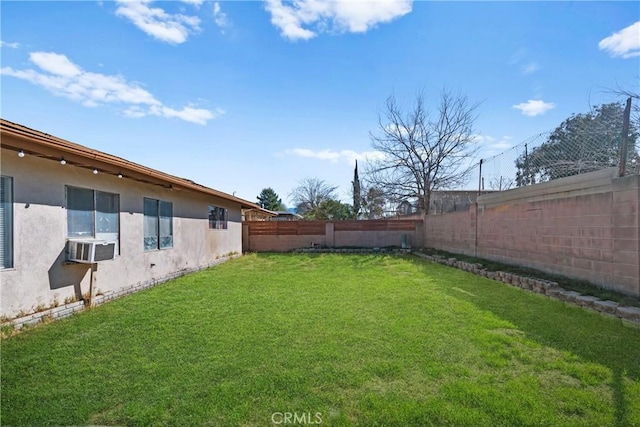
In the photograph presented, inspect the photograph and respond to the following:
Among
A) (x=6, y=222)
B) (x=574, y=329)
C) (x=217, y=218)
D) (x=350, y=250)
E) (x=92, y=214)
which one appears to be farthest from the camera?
(x=350, y=250)

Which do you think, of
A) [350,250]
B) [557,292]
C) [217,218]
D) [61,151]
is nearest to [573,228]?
[557,292]

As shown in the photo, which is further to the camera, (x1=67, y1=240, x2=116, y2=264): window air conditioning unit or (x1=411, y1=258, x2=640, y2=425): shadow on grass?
(x1=67, y1=240, x2=116, y2=264): window air conditioning unit

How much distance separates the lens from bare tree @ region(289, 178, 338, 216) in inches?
1391

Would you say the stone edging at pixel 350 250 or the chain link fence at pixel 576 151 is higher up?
the chain link fence at pixel 576 151

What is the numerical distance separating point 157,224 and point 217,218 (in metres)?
4.27

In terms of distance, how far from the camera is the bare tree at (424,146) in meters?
18.3

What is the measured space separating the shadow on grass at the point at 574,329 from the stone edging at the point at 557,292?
0.09m

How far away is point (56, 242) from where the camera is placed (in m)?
4.93

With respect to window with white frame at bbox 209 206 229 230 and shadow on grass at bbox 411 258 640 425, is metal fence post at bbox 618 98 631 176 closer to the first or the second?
shadow on grass at bbox 411 258 640 425

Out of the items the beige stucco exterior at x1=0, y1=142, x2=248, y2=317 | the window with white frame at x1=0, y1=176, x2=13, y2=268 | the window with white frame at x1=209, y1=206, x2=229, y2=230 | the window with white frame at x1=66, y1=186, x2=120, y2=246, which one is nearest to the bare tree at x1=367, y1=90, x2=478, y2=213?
the window with white frame at x1=209, y1=206, x2=229, y2=230

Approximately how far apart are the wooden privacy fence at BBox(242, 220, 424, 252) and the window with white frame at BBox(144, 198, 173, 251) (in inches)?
293

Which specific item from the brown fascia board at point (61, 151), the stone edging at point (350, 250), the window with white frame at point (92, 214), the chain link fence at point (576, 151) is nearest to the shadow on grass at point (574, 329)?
the chain link fence at point (576, 151)

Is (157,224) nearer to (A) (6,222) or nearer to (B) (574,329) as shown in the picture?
(A) (6,222)

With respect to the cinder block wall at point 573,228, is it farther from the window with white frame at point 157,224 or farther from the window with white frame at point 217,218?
the window with white frame at point 217,218
